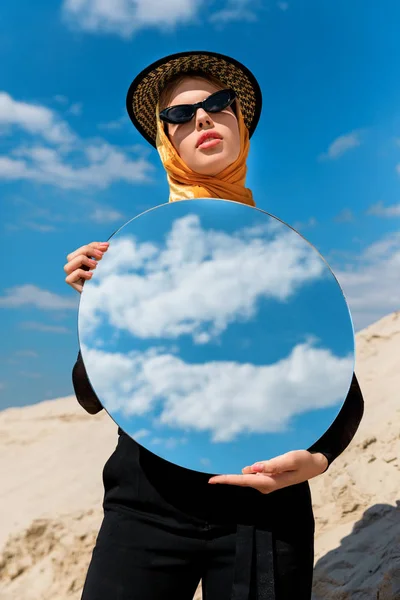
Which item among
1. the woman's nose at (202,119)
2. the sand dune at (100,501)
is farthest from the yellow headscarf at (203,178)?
the sand dune at (100,501)

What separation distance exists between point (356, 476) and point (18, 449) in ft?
14.6

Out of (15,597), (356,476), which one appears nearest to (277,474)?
(356,476)

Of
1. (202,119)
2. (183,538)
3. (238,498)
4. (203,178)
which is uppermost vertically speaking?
(202,119)

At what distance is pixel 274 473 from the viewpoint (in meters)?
1.46

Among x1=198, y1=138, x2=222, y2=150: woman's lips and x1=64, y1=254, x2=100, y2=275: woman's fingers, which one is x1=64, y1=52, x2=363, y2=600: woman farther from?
x1=198, y1=138, x2=222, y2=150: woman's lips

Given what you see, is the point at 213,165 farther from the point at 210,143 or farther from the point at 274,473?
the point at 274,473

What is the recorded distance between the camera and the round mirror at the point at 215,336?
4.85 ft

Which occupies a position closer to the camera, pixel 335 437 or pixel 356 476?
pixel 335 437

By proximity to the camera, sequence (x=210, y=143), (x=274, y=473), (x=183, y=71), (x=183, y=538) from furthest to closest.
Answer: (x=183, y=71) → (x=210, y=143) → (x=183, y=538) → (x=274, y=473)

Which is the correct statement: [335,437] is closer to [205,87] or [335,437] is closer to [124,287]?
[124,287]

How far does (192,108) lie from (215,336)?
2.66 feet

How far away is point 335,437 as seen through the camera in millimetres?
1659

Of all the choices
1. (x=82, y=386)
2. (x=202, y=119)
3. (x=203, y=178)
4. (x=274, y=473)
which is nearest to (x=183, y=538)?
(x=274, y=473)

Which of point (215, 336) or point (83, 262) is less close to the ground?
point (83, 262)
